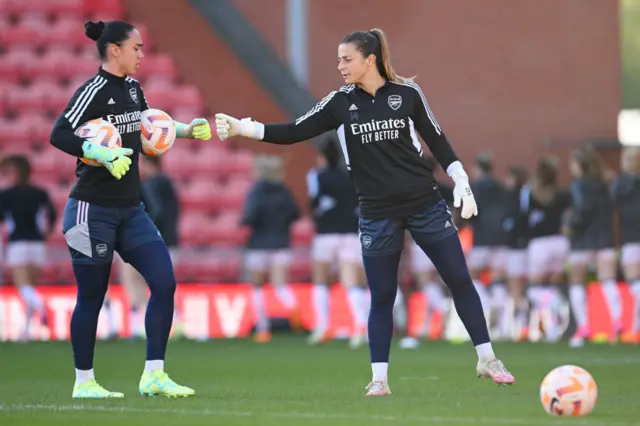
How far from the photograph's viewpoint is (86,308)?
8945 mm

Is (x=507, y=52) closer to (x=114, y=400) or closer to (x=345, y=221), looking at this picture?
(x=345, y=221)

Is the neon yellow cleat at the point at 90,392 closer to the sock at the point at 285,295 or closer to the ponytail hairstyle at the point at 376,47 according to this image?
the ponytail hairstyle at the point at 376,47

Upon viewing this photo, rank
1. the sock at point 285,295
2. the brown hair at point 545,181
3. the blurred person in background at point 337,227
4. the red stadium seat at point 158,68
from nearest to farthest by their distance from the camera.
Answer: the blurred person in background at point 337,227, the brown hair at point 545,181, the sock at point 285,295, the red stadium seat at point 158,68

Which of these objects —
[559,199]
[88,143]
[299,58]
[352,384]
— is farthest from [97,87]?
[299,58]

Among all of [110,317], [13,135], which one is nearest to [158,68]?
[13,135]

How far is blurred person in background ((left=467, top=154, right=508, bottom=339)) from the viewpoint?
698 inches

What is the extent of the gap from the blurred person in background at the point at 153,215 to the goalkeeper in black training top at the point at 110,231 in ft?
25.5

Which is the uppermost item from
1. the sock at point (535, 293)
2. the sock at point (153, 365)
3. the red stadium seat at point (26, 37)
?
the red stadium seat at point (26, 37)

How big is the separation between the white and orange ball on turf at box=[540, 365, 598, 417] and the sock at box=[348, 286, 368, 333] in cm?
907

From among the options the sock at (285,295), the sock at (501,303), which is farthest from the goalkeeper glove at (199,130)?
the sock at (501,303)

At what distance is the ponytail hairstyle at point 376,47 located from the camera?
9.05 metres

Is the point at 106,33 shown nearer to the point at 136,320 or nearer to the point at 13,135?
the point at 136,320

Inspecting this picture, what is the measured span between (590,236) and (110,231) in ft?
30.8

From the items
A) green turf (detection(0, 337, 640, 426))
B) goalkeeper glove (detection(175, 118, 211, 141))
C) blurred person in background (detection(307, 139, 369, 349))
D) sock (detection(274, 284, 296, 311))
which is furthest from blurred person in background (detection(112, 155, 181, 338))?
goalkeeper glove (detection(175, 118, 211, 141))
